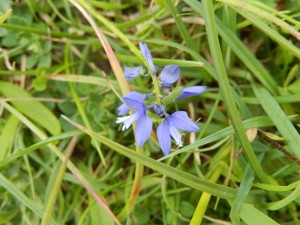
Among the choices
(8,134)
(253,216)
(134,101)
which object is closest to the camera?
(134,101)

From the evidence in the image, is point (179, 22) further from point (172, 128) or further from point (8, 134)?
Answer: point (8, 134)

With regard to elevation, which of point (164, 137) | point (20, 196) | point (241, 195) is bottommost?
point (20, 196)

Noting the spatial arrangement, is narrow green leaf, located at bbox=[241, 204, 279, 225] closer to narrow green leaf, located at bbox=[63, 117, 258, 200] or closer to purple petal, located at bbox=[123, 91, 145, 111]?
narrow green leaf, located at bbox=[63, 117, 258, 200]

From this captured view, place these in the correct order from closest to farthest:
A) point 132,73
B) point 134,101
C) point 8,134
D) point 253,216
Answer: point 134,101, point 253,216, point 132,73, point 8,134

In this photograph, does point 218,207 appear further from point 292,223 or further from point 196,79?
point 196,79

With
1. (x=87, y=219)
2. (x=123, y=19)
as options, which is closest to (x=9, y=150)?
(x=87, y=219)

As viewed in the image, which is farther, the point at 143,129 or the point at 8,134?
the point at 8,134

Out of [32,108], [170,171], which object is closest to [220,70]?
[170,171]
